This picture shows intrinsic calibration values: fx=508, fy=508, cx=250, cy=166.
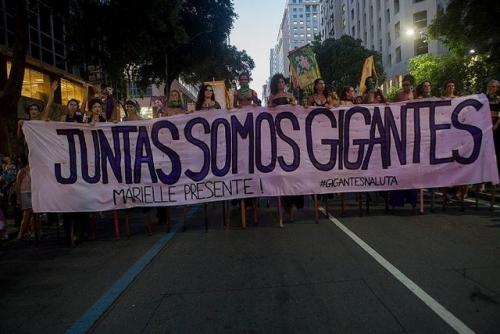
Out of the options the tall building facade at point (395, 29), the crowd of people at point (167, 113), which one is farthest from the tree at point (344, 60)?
the crowd of people at point (167, 113)

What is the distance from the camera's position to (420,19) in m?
48.2

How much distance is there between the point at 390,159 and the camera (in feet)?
27.8

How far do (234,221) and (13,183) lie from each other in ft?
16.1

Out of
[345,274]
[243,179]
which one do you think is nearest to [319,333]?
[345,274]

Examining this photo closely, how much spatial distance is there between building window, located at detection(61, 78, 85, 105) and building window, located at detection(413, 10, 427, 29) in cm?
3311

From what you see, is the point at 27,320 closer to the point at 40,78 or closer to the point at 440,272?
the point at 440,272

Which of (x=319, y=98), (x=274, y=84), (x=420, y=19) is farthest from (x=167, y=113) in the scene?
(x=420, y=19)

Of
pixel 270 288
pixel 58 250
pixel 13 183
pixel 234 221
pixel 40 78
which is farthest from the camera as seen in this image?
pixel 40 78

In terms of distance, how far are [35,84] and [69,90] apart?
4.66 metres

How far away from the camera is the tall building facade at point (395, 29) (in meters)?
47.0

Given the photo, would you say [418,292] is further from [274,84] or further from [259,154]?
[274,84]

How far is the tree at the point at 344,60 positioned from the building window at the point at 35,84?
31.7 meters

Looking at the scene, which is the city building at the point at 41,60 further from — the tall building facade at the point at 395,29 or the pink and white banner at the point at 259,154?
the tall building facade at the point at 395,29

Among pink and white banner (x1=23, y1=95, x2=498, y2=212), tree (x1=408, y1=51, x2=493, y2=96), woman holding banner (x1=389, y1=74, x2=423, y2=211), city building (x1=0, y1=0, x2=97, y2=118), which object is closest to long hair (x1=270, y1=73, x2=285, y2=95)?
pink and white banner (x1=23, y1=95, x2=498, y2=212)
